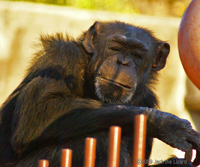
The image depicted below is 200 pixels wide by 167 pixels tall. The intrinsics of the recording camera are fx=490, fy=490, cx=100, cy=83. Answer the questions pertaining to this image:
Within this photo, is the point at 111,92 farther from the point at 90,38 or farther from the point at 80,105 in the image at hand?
the point at 90,38

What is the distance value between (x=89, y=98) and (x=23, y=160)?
2.99 ft

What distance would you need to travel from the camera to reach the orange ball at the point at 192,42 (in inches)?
182

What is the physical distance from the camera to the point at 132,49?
5293 millimetres

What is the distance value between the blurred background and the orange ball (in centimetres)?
294

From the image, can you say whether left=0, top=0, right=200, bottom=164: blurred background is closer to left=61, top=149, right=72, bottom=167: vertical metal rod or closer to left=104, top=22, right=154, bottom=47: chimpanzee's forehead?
left=104, top=22, right=154, bottom=47: chimpanzee's forehead

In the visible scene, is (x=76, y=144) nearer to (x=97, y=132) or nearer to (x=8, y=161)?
(x=97, y=132)

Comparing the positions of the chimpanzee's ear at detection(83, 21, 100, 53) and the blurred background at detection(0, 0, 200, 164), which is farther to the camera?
the blurred background at detection(0, 0, 200, 164)

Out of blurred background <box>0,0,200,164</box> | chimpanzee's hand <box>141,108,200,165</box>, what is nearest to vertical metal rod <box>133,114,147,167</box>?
chimpanzee's hand <box>141,108,200,165</box>

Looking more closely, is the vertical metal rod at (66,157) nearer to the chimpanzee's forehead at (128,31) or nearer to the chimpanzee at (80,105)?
the chimpanzee at (80,105)

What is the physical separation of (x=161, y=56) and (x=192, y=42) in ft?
3.76

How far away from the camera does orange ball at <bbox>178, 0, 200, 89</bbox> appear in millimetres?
4629

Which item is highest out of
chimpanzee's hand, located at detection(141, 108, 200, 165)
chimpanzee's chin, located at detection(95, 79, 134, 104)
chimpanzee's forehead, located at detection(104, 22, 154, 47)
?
chimpanzee's forehead, located at detection(104, 22, 154, 47)

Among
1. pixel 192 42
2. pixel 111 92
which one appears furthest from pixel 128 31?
pixel 192 42

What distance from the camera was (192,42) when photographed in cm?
465
